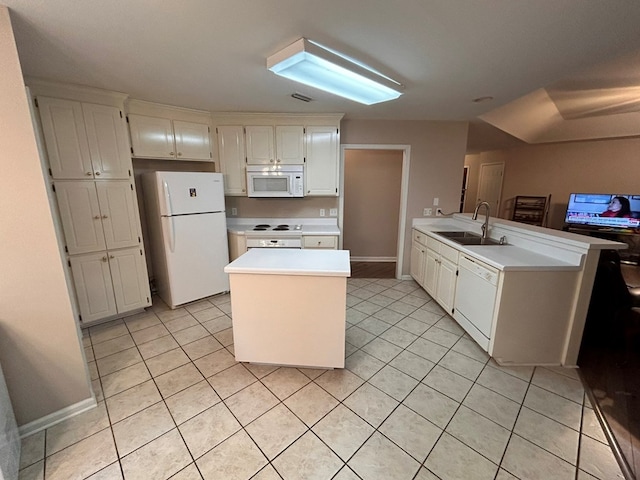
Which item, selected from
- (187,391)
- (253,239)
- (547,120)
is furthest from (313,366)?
(547,120)

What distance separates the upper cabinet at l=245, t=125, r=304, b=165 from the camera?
3.47 metres

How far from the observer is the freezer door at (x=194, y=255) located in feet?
9.84

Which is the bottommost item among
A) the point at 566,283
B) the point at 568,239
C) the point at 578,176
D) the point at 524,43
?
the point at 566,283

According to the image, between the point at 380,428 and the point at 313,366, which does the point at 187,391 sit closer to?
the point at 313,366

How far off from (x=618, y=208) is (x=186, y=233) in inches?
259

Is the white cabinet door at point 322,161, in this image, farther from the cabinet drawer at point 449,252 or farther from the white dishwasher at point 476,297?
the white dishwasher at point 476,297

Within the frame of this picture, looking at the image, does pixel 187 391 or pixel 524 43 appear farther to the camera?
pixel 187 391

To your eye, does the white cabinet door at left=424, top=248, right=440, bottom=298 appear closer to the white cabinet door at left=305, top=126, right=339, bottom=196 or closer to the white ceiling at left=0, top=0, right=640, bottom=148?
the white cabinet door at left=305, top=126, right=339, bottom=196

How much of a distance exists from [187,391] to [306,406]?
900 mm

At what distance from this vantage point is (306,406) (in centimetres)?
178

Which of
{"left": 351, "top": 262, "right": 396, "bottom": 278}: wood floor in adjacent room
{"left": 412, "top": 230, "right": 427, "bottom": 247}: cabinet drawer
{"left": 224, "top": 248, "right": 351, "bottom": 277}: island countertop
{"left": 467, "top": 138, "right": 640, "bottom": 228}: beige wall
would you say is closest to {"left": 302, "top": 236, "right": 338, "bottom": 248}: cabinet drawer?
{"left": 351, "top": 262, "right": 396, "bottom": 278}: wood floor in adjacent room

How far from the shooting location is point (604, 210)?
14.4 feet

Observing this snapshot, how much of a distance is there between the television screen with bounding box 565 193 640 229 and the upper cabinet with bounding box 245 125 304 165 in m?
5.04

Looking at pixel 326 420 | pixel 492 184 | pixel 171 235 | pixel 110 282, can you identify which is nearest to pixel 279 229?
pixel 171 235
